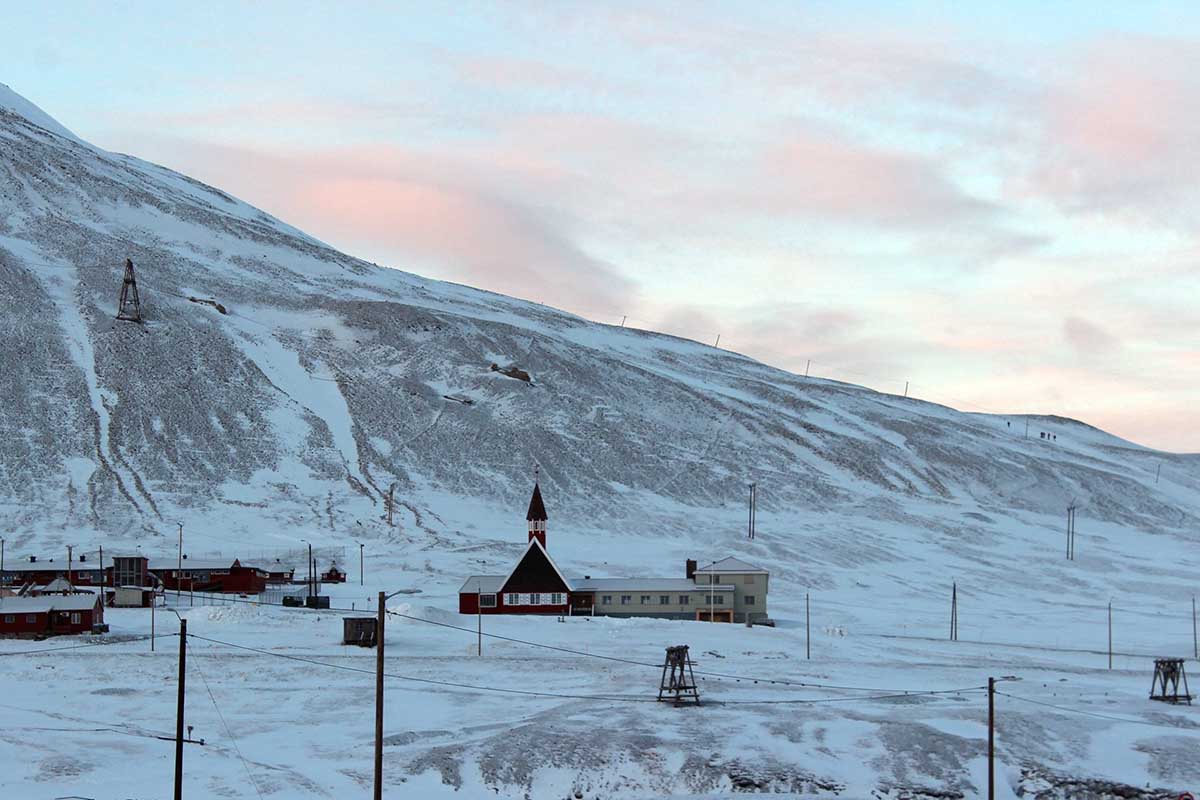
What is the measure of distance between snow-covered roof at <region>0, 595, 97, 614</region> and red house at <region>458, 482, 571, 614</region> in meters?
24.7

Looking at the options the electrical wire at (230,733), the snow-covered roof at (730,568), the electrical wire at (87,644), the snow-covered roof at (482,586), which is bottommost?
the electrical wire at (230,733)

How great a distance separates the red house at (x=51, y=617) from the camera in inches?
3214

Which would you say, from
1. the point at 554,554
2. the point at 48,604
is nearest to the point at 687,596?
the point at 554,554

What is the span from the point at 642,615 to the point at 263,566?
39.0 m

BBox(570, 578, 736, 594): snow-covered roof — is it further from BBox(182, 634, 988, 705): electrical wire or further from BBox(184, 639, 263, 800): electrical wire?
BBox(184, 639, 263, 800): electrical wire

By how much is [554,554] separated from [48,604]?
57.1m

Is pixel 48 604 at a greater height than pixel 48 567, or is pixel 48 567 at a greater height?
pixel 48 567

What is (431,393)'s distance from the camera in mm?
193000

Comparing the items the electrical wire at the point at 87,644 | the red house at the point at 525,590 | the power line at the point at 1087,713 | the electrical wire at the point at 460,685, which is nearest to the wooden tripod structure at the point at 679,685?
the electrical wire at the point at 460,685

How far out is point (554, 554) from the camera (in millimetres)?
132250

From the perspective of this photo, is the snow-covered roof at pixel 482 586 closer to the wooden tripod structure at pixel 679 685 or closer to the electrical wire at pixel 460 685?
the electrical wire at pixel 460 685

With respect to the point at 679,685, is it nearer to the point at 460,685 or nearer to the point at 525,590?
the point at 460,685

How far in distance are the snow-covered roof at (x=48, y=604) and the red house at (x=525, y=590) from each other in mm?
24716

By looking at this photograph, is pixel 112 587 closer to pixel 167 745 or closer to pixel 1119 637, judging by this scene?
pixel 167 745
